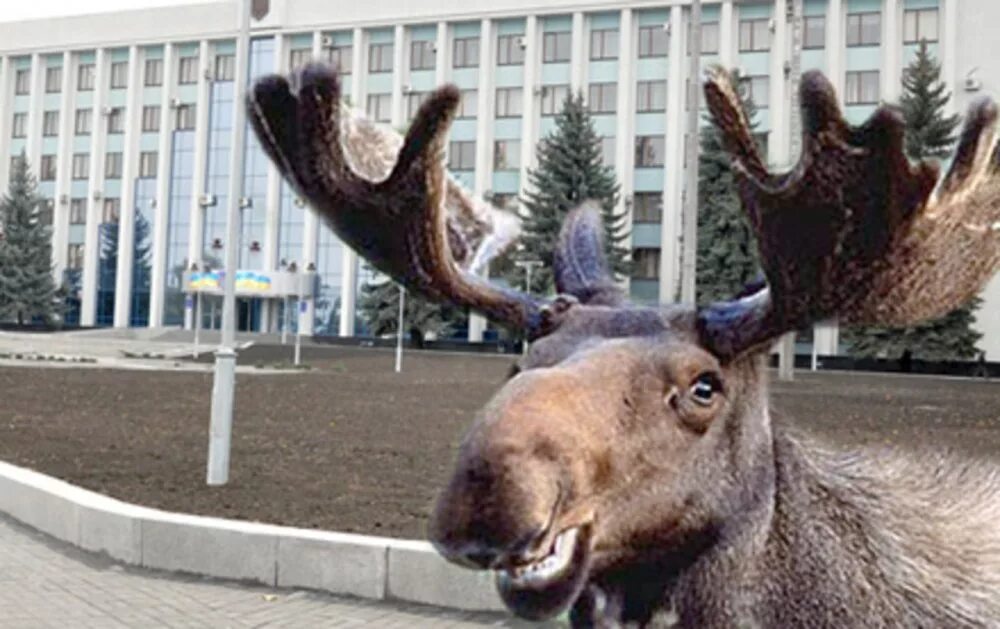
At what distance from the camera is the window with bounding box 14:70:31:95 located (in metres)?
68.2

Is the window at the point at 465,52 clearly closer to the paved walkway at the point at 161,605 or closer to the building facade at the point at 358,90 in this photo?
the building facade at the point at 358,90

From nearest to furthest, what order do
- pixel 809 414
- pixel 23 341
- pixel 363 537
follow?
pixel 363 537
pixel 809 414
pixel 23 341

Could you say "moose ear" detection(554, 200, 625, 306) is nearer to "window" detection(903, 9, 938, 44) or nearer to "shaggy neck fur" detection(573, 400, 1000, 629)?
"shaggy neck fur" detection(573, 400, 1000, 629)

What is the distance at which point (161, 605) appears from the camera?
6918 millimetres

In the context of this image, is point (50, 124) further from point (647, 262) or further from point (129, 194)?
point (647, 262)

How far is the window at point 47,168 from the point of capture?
220ft

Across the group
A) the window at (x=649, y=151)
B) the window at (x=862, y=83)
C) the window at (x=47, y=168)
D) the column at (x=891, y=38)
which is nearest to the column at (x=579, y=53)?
the window at (x=649, y=151)

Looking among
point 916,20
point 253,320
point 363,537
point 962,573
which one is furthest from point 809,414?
point 253,320

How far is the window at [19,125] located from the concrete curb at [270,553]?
6533 centimetres

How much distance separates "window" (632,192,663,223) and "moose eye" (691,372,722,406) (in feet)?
171

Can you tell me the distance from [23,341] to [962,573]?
4826 centimetres

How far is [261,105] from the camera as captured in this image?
1979mm

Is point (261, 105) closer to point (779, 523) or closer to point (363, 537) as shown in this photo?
point (779, 523)

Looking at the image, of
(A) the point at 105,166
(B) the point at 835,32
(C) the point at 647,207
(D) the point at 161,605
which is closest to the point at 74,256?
(A) the point at 105,166
